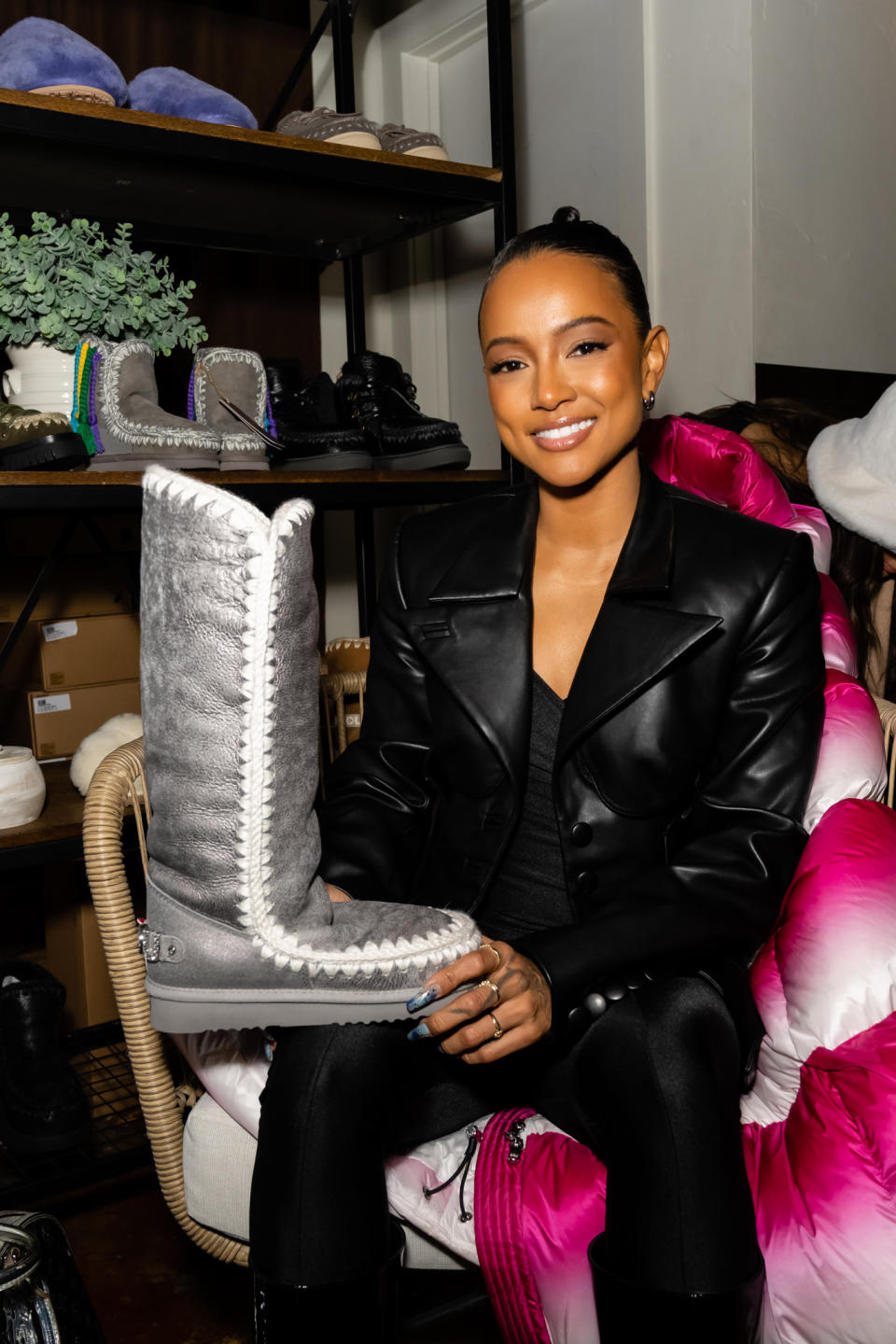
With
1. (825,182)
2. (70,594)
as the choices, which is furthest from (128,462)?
(825,182)

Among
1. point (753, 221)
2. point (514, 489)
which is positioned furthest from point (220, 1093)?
point (753, 221)

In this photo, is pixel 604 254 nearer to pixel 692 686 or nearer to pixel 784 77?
pixel 692 686

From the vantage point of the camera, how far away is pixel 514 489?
1280mm

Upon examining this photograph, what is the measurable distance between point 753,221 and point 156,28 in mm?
1175

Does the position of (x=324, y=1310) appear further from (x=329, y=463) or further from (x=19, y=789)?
(x=329, y=463)

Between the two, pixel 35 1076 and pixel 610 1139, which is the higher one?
pixel 610 1139

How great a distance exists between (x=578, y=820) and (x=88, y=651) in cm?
108

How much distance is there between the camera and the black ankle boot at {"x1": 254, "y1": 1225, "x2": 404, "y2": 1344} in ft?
2.77

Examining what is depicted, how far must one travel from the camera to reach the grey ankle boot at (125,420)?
153 cm

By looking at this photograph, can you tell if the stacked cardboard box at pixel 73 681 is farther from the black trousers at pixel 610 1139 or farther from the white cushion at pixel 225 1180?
the black trousers at pixel 610 1139

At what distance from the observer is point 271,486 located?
1.60 m

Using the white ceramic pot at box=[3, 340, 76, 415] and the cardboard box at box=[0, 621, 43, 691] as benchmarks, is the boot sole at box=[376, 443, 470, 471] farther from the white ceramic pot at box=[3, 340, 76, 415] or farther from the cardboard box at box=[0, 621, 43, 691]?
the cardboard box at box=[0, 621, 43, 691]

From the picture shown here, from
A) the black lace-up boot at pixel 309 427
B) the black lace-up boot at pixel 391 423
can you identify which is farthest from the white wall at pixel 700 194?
the black lace-up boot at pixel 309 427

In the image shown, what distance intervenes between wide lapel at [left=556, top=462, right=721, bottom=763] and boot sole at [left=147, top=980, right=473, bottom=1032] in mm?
306
